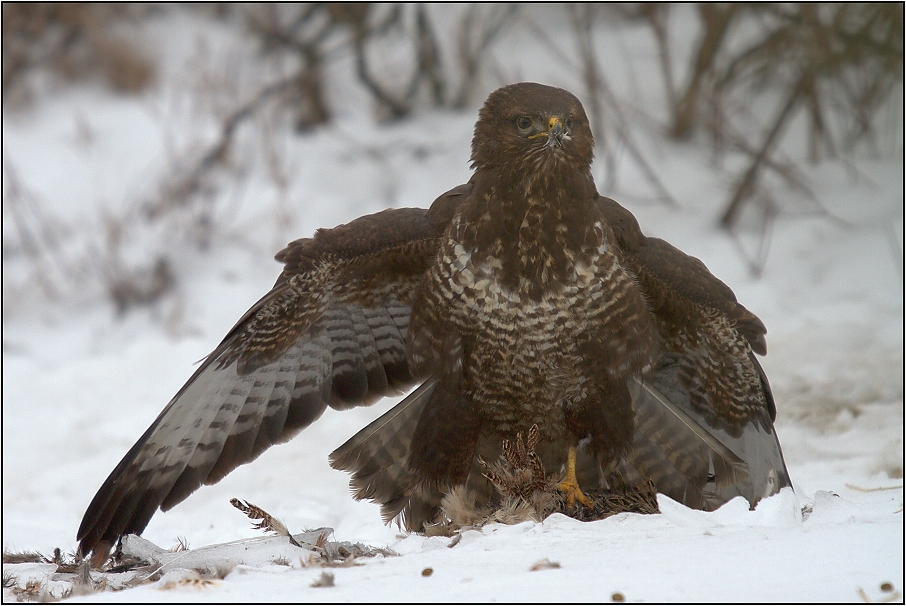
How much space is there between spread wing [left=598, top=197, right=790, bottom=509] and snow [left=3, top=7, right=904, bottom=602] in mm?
329

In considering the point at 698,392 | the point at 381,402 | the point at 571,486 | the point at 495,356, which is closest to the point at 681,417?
the point at 698,392

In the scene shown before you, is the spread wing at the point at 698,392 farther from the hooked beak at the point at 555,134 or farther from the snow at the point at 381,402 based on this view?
the hooked beak at the point at 555,134

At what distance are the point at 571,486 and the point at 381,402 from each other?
2463 mm

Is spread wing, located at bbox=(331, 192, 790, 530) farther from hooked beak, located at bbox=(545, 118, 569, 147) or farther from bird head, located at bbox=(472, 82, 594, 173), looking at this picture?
hooked beak, located at bbox=(545, 118, 569, 147)

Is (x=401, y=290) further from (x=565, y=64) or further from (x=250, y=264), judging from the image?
(x=565, y=64)

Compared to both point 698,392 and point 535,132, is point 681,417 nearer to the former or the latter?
point 698,392

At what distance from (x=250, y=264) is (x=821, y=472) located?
4643mm

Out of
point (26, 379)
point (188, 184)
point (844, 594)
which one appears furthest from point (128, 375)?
point (844, 594)

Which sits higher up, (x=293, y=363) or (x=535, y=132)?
(x=535, y=132)

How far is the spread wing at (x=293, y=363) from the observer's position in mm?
3904

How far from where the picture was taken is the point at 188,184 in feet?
26.6

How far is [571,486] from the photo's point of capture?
3949 mm

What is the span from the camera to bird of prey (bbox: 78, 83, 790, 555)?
3684 millimetres

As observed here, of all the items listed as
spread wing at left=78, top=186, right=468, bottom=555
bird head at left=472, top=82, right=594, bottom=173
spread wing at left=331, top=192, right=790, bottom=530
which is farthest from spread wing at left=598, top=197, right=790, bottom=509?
spread wing at left=78, top=186, right=468, bottom=555
